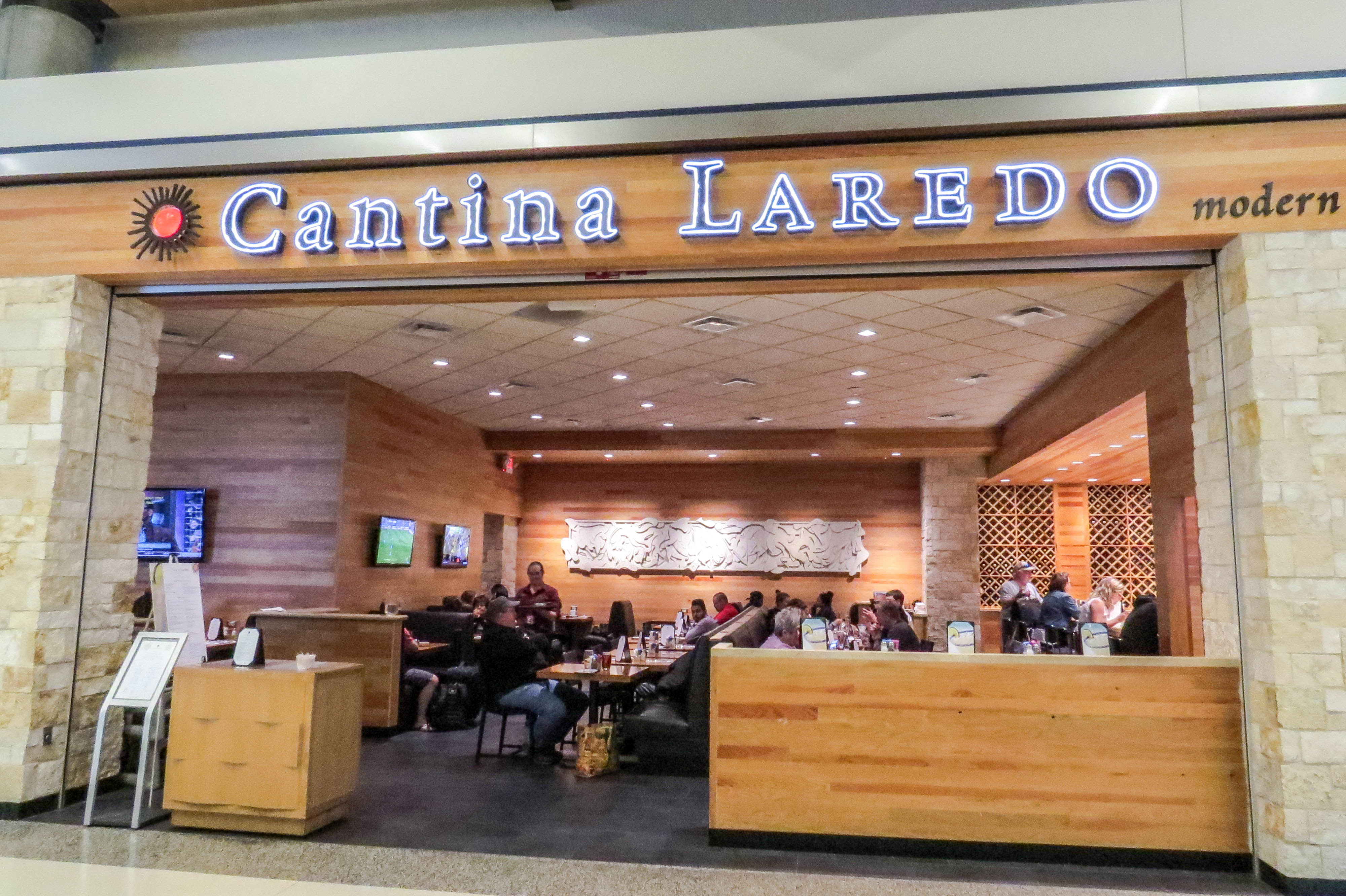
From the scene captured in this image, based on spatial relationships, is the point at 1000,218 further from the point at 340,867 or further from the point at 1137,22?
the point at 340,867

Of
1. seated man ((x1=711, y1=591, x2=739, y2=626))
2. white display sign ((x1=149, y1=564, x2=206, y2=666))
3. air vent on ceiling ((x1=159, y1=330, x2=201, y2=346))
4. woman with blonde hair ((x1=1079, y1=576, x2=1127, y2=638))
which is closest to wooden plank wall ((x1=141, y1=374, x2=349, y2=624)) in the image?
air vent on ceiling ((x1=159, y1=330, x2=201, y2=346))

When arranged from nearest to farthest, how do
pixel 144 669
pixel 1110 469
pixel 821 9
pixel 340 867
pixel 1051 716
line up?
pixel 340 867 < pixel 1051 716 < pixel 144 669 < pixel 821 9 < pixel 1110 469

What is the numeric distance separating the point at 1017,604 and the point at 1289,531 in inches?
264

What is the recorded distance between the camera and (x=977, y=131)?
4.20 metres

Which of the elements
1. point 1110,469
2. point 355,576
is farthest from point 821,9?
point 1110,469

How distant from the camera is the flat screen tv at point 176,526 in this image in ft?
26.7

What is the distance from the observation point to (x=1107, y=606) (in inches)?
384

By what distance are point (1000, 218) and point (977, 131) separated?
0.49 metres

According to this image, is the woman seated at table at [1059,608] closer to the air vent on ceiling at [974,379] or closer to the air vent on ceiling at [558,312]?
the air vent on ceiling at [974,379]

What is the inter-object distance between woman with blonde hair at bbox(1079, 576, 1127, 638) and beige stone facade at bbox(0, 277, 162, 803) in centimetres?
834

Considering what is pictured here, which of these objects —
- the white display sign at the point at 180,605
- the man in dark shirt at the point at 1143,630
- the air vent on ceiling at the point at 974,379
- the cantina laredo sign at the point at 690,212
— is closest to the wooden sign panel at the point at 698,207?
the cantina laredo sign at the point at 690,212

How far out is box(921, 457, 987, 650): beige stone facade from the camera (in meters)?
12.2

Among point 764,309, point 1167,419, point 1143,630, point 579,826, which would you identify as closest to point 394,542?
point 764,309

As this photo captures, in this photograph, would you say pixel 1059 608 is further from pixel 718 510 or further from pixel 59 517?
pixel 59 517
